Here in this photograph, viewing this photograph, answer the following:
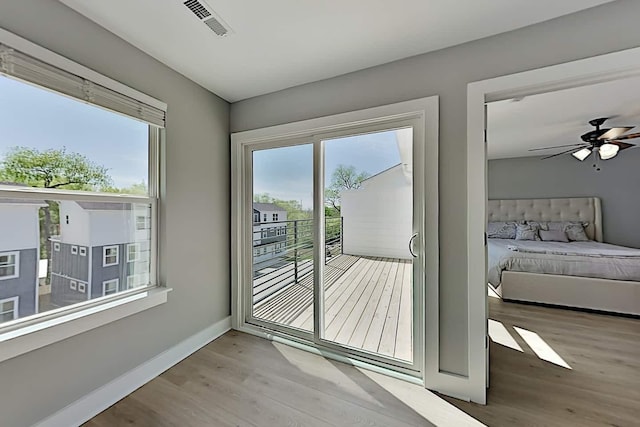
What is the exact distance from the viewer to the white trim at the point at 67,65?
4.27 feet

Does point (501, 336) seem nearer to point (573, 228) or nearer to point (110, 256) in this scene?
point (110, 256)

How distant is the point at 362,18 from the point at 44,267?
2376mm

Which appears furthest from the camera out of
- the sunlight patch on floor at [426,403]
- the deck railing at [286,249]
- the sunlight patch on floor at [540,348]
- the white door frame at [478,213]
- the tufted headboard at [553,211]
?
the tufted headboard at [553,211]

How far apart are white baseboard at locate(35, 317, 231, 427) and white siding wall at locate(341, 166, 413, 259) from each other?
1623 mm

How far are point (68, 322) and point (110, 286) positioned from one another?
349 millimetres

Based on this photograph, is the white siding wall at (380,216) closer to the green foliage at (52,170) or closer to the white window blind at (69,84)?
the white window blind at (69,84)

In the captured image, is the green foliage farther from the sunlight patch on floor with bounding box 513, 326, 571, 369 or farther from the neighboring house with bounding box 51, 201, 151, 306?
the sunlight patch on floor with bounding box 513, 326, 571, 369

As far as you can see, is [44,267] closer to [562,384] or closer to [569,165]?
[562,384]

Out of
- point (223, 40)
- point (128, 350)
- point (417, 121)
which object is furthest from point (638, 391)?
point (223, 40)

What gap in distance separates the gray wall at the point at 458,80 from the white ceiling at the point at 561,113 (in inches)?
34.4

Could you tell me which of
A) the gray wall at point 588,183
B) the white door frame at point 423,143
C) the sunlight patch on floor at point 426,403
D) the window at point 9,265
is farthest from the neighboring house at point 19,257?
the gray wall at point 588,183

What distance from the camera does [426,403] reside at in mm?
1714

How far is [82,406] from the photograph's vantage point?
5.18ft

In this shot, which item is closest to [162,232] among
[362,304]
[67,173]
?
[67,173]
